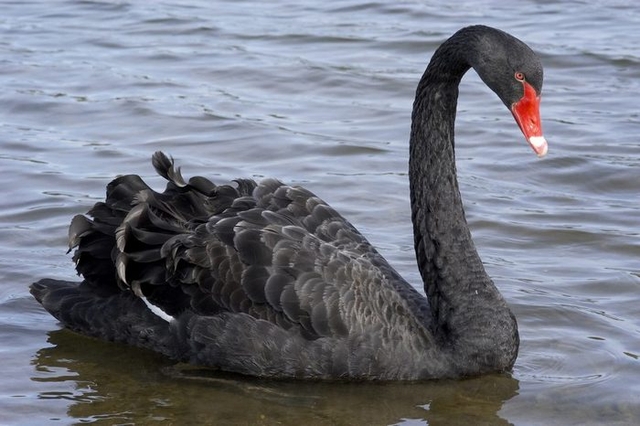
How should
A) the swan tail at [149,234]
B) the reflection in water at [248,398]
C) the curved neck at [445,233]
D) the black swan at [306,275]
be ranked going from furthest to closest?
the swan tail at [149,234] < the curved neck at [445,233] < the black swan at [306,275] < the reflection in water at [248,398]

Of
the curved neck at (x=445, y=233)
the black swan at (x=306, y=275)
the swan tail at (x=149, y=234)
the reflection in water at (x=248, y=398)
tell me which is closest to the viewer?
→ the reflection in water at (x=248, y=398)

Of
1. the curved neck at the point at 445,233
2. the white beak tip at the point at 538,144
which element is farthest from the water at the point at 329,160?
the white beak tip at the point at 538,144

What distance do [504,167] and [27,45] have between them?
16.1 ft

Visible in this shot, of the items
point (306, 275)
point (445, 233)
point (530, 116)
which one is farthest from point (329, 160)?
point (530, 116)

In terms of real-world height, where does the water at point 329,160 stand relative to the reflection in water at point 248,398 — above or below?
above

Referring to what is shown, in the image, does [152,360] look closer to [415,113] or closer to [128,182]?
[128,182]

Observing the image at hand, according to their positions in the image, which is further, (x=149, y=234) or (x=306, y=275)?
(x=149, y=234)

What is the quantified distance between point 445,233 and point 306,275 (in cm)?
71

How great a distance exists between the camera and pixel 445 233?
6121mm

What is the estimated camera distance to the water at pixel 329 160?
584 centimetres

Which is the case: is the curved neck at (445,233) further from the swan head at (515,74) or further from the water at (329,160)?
the water at (329,160)

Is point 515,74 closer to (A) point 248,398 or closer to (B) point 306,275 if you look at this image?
(B) point 306,275

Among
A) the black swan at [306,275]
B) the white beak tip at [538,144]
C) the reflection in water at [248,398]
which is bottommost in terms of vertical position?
the reflection in water at [248,398]

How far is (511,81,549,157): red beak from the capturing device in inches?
225
